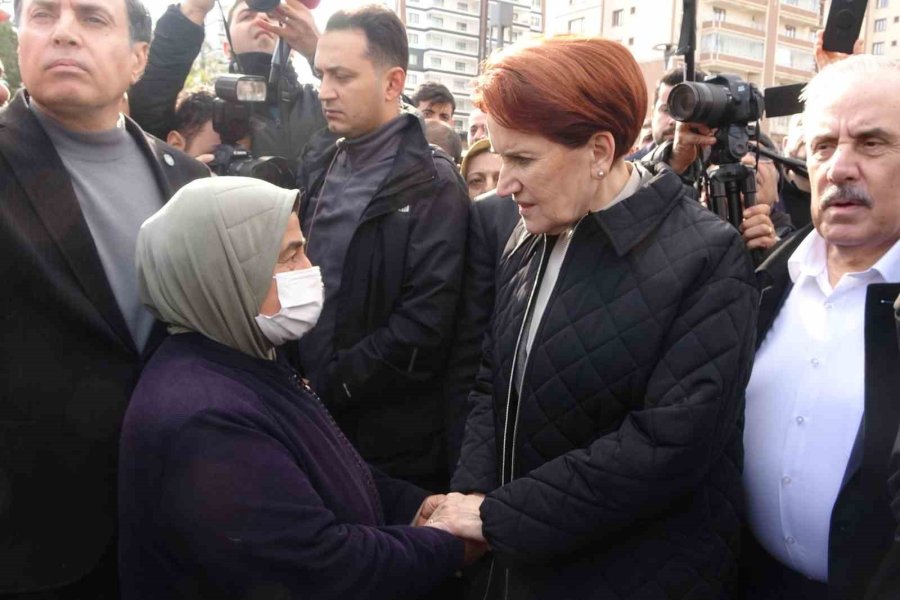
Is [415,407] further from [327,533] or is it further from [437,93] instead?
[437,93]

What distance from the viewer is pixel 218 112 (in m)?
3.50

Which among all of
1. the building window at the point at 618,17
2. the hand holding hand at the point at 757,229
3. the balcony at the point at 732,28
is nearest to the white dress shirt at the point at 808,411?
the hand holding hand at the point at 757,229

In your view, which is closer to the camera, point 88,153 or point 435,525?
point 435,525

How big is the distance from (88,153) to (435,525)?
4.65 ft

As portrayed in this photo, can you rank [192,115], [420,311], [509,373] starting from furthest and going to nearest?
[192,115], [420,311], [509,373]

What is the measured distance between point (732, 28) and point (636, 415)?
172 ft

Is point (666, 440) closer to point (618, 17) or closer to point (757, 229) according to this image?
point (757, 229)

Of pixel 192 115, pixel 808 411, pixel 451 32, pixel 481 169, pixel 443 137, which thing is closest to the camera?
pixel 808 411

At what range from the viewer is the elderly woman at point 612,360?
1.88 meters

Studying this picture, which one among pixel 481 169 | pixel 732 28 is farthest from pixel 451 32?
pixel 481 169

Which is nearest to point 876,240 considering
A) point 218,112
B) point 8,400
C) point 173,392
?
point 173,392

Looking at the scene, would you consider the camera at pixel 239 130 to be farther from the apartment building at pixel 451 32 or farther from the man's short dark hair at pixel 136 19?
the apartment building at pixel 451 32

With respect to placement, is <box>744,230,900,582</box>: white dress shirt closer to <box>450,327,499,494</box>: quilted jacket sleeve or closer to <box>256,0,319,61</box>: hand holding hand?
<box>450,327,499,494</box>: quilted jacket sleeve

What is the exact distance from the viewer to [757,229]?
2656 millimetres
